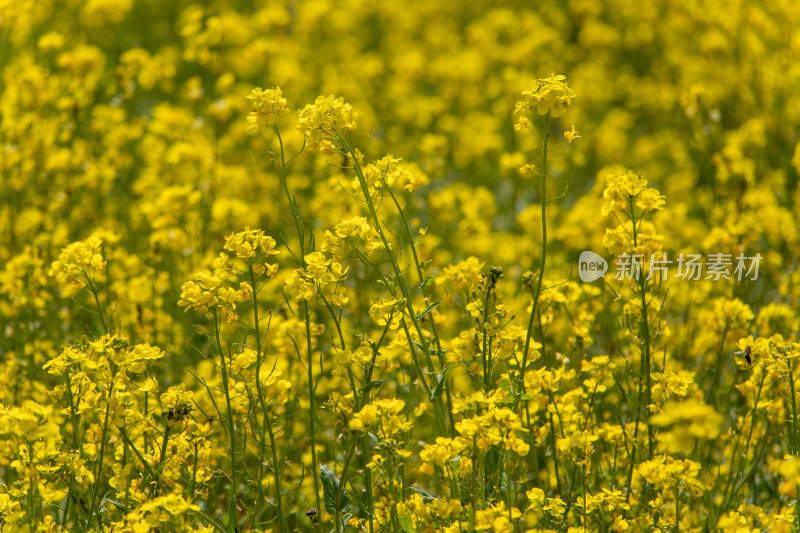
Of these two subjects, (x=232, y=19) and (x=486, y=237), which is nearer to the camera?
(x=486, y=237)

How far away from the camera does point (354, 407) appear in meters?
2.52

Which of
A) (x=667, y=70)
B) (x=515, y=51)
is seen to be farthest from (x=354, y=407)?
(x=667, y=70)

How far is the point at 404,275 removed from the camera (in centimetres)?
468

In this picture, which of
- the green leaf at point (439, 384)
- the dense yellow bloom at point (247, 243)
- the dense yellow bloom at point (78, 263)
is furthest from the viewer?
the dense yellow bloom at point (78, 263)

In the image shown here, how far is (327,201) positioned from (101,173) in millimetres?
1419

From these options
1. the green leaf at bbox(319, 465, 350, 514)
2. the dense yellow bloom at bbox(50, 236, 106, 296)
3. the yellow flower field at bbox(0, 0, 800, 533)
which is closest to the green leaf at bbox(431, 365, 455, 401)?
the yellow flower field at bbox(0, 0, 800, 533)

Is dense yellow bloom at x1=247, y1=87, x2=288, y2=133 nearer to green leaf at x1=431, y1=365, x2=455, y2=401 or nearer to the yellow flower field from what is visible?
the yellow flower field

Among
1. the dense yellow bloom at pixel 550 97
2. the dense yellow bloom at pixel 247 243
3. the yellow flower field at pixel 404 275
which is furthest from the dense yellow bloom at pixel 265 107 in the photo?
the dense yellow bloom at pixel 550 97

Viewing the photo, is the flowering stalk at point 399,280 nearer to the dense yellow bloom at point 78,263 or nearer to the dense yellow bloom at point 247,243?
the dense yellow bloom at point 247,243

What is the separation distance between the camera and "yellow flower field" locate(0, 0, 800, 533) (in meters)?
2.45

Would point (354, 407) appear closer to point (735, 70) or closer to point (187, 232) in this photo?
point (187, 232)

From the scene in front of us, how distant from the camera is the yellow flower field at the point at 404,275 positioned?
2449 mm

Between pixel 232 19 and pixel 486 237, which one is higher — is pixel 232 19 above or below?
above

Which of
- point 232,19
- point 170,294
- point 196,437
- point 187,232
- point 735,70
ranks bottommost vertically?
point 196,437
